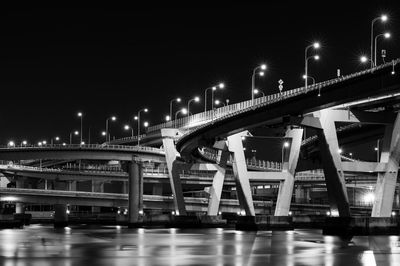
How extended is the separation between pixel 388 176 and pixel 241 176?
1043 inches

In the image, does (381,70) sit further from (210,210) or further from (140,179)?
(140,179)

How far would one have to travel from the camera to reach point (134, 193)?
4840 inches

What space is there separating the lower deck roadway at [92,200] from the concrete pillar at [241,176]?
49.2m

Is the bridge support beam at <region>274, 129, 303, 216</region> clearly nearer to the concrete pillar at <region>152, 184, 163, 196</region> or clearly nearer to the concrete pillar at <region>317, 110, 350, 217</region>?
the concrete pillar at <region>317, 110, 350, 217</region>

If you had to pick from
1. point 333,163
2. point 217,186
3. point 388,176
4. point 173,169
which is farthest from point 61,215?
point 388,176

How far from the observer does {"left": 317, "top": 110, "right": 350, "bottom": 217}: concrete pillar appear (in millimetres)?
69938

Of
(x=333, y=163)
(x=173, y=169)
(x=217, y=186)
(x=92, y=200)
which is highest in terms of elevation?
(x=173, y=169)

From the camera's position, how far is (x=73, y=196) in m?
135

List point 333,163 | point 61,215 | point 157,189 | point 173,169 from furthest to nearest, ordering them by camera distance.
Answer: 1. point 157,189
2. point 61,215
3. point 173,169
4. point 333,163

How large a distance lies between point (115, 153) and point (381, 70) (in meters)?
79.9

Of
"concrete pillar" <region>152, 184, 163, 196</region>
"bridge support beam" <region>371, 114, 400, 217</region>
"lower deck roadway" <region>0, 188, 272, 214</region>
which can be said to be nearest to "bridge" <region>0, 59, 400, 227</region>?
"bridge support beam" <region>371, 114, 400, 217</region>

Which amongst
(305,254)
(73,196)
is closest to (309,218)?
(73,196)

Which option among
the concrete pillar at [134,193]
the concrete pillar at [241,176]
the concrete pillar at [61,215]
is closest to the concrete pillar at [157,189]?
the concrete pillar at [61,215]

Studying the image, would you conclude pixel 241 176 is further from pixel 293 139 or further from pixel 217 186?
pixel 217 186
